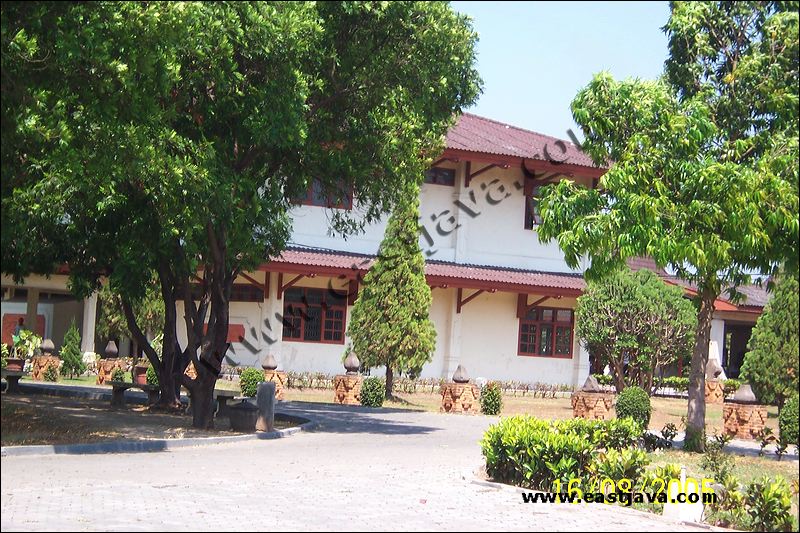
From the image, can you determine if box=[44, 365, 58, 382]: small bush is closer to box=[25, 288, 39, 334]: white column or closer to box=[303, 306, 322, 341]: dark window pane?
box=[25, 288, 39, 334]: white column

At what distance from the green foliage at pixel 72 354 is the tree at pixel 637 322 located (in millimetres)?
14234

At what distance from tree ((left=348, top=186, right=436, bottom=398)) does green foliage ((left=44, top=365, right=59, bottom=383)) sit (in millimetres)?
8463

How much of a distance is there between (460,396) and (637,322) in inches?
209

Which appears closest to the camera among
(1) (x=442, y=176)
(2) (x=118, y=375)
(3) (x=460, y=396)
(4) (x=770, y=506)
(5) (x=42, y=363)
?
(4) (x=770, y=506)

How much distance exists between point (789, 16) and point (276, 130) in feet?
24.3

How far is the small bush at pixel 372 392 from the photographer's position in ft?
79.0

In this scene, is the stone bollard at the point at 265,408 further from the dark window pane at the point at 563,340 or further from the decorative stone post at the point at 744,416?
the dark window pane at the point at 563,340

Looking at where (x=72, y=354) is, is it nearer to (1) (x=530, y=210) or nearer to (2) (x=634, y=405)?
(1) (x=530, y=210)

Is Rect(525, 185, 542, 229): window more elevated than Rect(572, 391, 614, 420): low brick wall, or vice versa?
Rect(525, 185, 542, 229): window

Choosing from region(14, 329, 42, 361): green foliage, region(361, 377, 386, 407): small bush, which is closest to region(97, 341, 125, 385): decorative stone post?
region(14, 329, 42, 361): green foliage

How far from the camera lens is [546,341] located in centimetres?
→ 3288

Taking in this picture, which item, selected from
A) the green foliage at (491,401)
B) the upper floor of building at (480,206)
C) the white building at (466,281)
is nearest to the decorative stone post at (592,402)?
the green foliage at (491,401)

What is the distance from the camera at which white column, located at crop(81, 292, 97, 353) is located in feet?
97.5

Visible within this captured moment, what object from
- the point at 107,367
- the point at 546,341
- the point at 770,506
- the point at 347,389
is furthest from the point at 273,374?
the point at 770,506
